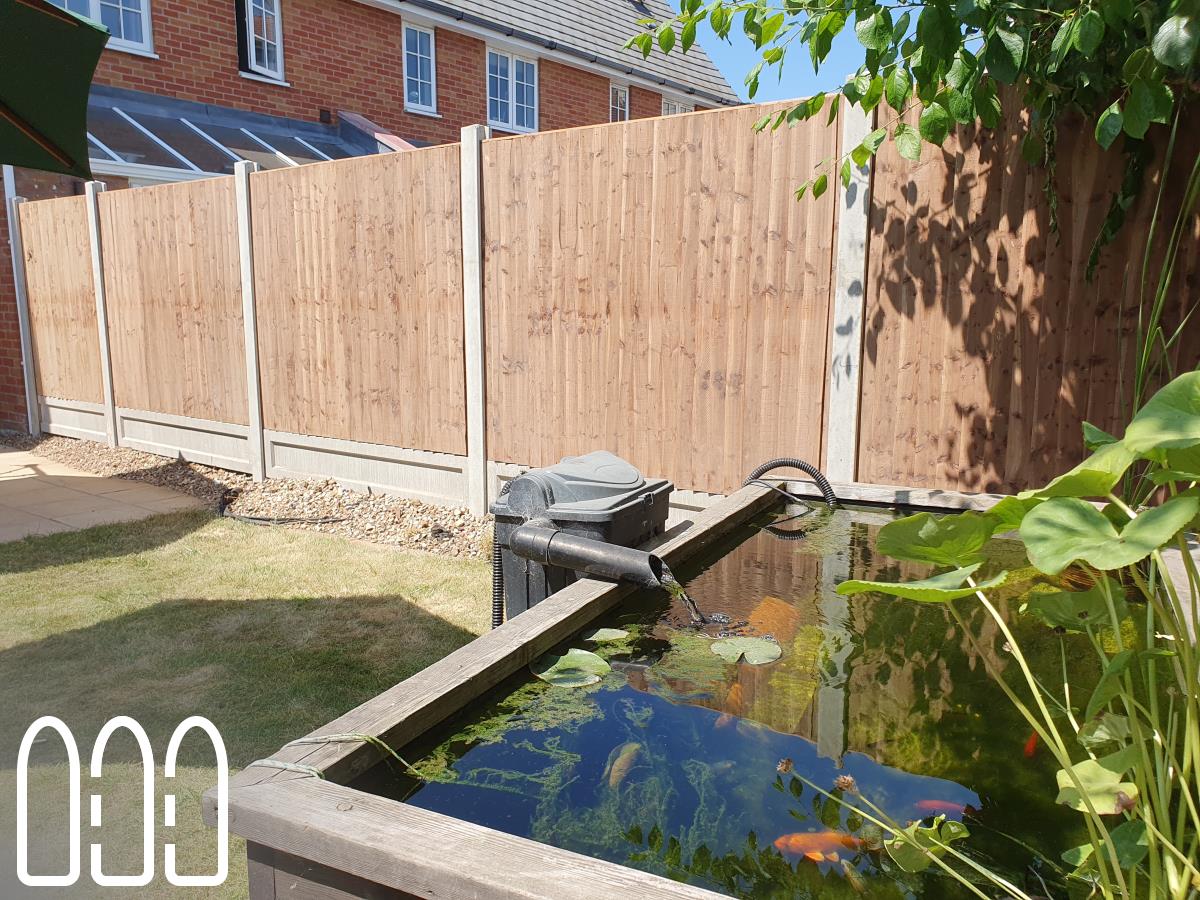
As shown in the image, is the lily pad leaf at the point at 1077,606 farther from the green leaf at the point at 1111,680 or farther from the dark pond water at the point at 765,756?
the dark pond water at the point at 765,756

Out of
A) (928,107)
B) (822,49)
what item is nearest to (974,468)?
(928,107)

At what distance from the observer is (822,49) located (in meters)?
2.85

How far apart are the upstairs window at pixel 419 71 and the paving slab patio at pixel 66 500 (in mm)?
7617

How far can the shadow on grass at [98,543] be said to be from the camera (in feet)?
17.4

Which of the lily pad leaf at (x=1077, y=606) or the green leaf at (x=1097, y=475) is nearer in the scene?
the green leaf at (x=1097, y=475)

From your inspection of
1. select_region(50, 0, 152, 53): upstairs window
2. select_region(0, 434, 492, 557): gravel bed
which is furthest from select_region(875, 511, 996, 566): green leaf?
select_region(50, 0, 152, 53): upstairs window

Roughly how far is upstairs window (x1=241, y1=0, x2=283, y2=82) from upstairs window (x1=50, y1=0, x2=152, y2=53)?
1.18 metres

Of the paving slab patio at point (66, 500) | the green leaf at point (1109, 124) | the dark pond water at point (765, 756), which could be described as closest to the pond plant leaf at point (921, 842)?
the dark pond water at point (765, 756)

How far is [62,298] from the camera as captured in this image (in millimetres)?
8844

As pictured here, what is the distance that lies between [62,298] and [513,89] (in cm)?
784

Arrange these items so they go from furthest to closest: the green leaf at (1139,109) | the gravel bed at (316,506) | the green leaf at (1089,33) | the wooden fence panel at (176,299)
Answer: the wooden fence panel at (176,299), the gravel bed at (316,506), the green leaf at (1139,109), the green leaf at (1089,33)

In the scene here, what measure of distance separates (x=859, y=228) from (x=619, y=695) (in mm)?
2973

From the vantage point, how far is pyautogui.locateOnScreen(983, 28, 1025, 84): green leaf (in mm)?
2438

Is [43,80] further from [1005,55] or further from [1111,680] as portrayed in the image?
[1111,680]
